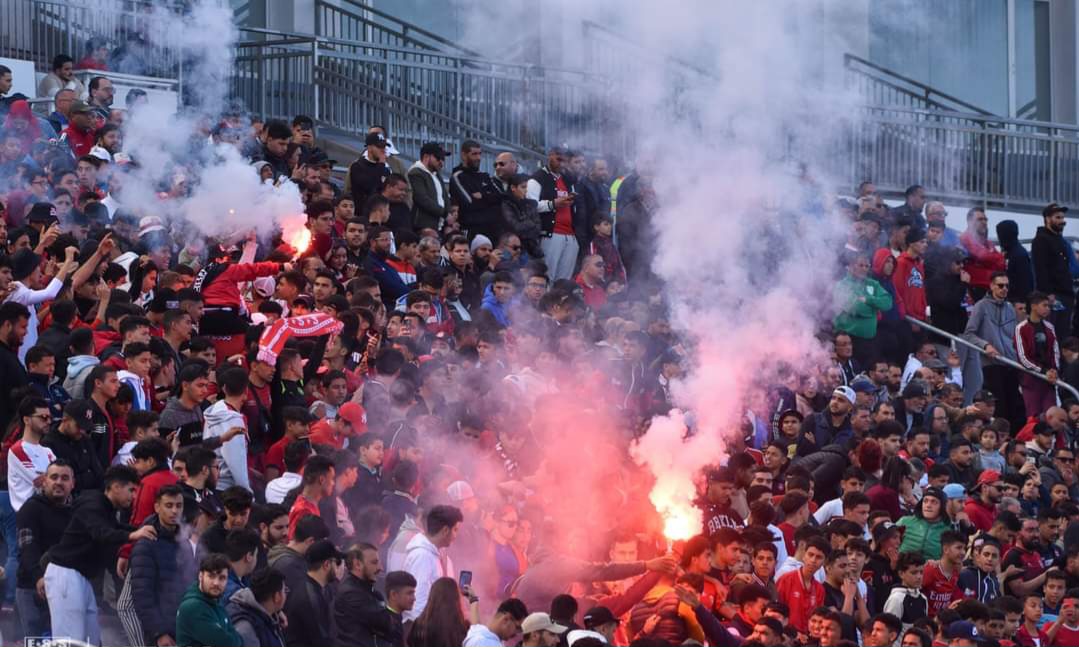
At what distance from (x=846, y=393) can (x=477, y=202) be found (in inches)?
153

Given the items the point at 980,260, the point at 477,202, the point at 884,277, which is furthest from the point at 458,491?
the point at 980,260

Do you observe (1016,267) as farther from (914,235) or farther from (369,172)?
(369,172)

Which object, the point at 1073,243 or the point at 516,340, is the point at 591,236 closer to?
the point at 516,340

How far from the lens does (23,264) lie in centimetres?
1334

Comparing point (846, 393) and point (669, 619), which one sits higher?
point (846, 393)

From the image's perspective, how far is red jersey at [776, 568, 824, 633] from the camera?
12.1 m

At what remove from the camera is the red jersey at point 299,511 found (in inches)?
440

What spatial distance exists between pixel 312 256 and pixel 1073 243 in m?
11.1

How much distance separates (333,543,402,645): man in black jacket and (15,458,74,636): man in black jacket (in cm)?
164

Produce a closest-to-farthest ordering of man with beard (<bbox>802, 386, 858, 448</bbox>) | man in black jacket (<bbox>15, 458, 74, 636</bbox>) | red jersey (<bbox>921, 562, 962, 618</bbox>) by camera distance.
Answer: man in black jacket (<bbox>15, 458, 74, 636</bbox>), red jersey (<bbox>921, 562, 962, 618</bbox>), man with beard (<bbox>802, 386, 858, 448</bbox>)

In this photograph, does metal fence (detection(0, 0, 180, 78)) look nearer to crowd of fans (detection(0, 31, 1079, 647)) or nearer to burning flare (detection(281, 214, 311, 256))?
crowd of fans (detection(0, 31, 1079, 647))

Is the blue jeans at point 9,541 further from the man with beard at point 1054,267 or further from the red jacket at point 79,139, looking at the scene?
the man with beard at point 1054,267

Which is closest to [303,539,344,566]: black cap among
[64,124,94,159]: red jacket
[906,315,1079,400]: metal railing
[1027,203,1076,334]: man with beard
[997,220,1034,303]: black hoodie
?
[64,124,94,159]: red jacket

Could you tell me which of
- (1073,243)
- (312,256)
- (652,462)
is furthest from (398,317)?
(1073,243)
